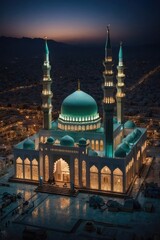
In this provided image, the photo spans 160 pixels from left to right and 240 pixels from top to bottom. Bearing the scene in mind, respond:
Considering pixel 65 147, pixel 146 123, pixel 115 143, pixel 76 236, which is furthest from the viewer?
pixel 146 123

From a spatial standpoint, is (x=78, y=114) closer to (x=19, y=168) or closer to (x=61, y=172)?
(x=61, y=172)

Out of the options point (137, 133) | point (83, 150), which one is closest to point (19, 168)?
point (83, 150)

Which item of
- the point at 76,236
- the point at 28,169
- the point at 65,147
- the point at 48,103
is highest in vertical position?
the point at 48,103

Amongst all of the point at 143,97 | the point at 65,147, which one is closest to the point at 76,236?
the point at 65,147

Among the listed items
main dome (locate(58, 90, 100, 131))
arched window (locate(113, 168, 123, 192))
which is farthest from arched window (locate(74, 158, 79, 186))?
main dome (locate(58, 90, 100, 131))

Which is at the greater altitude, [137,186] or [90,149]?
[90,149]

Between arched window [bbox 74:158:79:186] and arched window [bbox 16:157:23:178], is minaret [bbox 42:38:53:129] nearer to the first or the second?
arched window [bbox 16:157:23:178]

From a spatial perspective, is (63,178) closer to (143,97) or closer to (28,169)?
(28,169)
